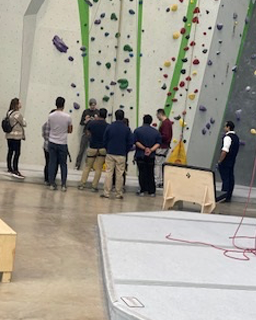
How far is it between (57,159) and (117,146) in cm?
133

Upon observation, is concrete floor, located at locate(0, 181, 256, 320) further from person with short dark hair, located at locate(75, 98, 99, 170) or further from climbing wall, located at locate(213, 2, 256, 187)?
climbing wall, located at locate(213, 2, 256, 187)

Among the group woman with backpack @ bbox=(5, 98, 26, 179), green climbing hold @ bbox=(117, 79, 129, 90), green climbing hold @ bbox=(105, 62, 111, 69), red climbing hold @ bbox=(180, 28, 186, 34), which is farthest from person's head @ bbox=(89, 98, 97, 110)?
red climbing hold @ bbox=(180, 28, 186, 34)

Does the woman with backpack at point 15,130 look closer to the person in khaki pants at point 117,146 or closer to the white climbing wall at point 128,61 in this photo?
the person in khaki pants at point 117,146

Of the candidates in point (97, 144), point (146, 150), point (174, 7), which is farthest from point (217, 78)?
point (97, 144)

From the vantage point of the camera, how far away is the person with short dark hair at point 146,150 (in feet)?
45.9

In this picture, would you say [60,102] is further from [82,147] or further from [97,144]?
[82,147]

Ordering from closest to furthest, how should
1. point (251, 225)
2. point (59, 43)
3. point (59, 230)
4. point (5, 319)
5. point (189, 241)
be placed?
point (5, 319)
point (189, 241)
point (59, 230)
point (251, 225)
point (59, 43)

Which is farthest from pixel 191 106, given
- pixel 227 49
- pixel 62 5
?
pixel 62 5

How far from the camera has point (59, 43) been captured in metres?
16.3

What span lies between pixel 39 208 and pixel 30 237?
7.77ft

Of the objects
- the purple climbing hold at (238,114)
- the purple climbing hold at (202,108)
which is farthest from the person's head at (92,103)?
the purple climbing hold at (238,114)

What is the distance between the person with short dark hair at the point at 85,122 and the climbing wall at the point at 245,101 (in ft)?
11.0

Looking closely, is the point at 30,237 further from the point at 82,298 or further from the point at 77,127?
the point at 77,127

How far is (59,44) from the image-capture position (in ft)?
53.5
